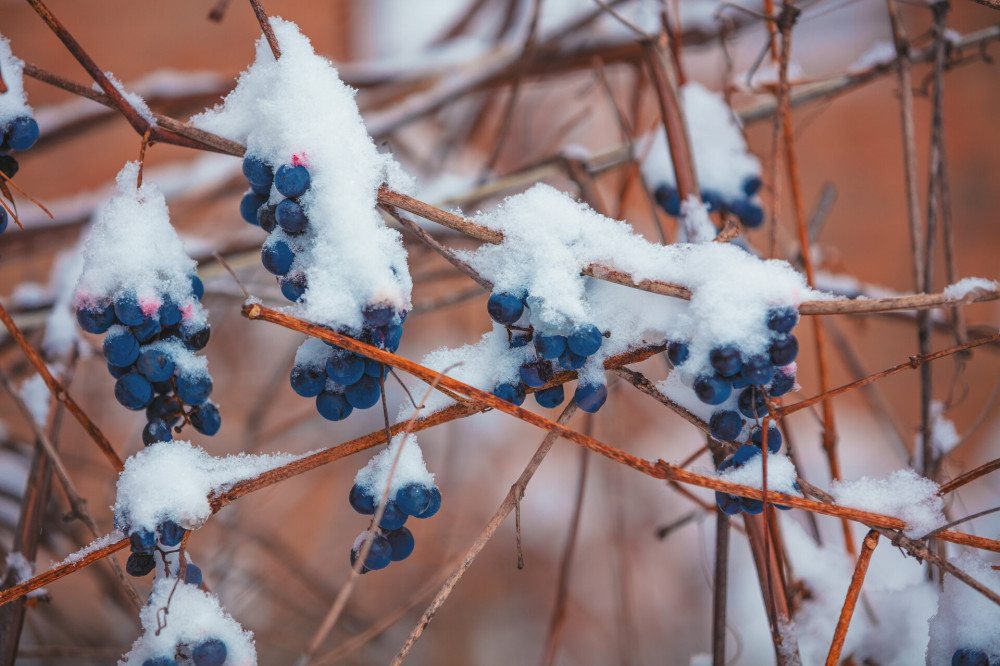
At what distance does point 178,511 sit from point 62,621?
27.1 inches

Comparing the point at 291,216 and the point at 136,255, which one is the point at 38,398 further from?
the point at 291,216

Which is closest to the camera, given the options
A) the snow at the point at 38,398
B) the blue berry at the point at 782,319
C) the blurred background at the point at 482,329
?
the blue berry at the point at 782,319

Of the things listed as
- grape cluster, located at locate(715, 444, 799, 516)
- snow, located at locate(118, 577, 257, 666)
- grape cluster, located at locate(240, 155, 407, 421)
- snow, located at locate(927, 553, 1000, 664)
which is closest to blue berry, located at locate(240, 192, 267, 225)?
grape cluster, located at locate(240, 155, 407, 421)

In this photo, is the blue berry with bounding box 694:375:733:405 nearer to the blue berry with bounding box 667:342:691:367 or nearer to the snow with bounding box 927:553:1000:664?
the blue berry with bounding box 667:342:691:367

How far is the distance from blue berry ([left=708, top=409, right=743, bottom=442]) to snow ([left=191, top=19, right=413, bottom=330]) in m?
0.20

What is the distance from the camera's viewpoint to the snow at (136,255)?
414 mm

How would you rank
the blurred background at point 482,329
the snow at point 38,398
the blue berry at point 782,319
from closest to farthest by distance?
the blue berry at point 782,319
the snow at point 38,398
the blurred background at point 482,329

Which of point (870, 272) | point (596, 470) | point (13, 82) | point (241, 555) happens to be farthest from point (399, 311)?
point (870, 272)

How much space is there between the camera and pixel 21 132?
439 mm

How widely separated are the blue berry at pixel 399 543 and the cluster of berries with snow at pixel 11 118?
313 millimetres

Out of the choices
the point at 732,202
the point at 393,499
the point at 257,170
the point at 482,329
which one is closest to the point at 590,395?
the point at 393,499

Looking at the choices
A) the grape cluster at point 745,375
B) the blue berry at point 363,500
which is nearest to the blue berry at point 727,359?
the grape cluster at point 745,375

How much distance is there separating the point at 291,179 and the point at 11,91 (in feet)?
0.72

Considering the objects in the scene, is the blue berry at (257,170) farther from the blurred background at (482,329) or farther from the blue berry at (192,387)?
the blurred background at (482,329)
